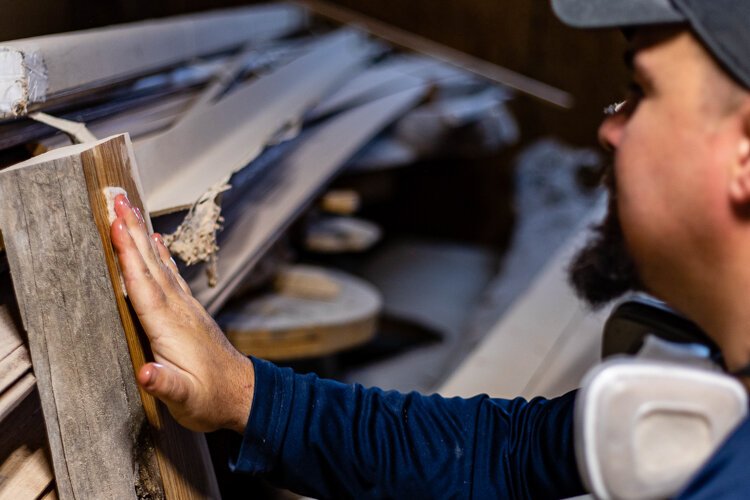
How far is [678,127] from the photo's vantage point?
2.60 feet

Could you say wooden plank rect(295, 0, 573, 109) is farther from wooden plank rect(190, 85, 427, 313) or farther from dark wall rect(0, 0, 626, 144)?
wooden plank rect(190, 85, 427, 313)

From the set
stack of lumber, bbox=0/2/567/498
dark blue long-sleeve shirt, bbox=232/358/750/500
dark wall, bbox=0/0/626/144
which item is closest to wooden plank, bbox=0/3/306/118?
stack of lumber, bbox=0/2/567/498

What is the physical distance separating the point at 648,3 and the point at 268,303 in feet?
5.52

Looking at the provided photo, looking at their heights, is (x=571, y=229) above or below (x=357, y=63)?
below

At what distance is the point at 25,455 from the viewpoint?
100cm

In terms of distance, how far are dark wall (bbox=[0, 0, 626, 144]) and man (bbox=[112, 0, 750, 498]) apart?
10.5 ft

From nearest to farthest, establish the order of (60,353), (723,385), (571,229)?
(723,385)
(60,353)
(571,229)

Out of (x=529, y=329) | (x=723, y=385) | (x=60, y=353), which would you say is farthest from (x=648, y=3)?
(x=529, y=329)

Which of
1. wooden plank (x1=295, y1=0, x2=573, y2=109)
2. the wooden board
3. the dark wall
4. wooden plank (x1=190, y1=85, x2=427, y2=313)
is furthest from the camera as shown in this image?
the dark wall

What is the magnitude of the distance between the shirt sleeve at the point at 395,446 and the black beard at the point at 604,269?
32cm

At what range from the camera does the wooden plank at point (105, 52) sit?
104 cm

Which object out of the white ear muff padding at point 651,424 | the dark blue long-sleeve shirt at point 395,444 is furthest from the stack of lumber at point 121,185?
the white ear muff padding at point 651,424

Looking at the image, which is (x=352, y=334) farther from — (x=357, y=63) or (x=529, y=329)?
(x=357, y=63)

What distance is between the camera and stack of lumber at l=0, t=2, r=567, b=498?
0.88 metres
